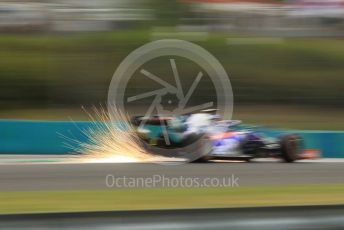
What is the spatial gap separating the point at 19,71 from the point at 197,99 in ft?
20.9

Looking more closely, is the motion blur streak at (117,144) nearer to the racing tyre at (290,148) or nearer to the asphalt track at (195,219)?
the racing tyre at (290,148)

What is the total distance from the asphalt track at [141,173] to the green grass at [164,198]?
0.57m

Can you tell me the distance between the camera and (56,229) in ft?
14.8

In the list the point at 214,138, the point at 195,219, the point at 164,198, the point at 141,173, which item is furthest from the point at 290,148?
the point at 195,219

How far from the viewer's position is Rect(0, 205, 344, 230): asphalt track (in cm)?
451

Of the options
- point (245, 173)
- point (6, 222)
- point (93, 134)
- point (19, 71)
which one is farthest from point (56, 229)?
point (19, 71)

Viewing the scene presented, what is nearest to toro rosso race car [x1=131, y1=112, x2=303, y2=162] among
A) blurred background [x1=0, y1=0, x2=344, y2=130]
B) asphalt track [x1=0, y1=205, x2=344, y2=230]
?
asphalt track [x1=0, y1=205, x2=344, y2=230]

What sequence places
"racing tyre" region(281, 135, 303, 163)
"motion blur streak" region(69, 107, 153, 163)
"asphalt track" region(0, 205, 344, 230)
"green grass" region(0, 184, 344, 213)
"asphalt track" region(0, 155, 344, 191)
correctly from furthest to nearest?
"racing tyre" region(281, 135, 303, 163) < "motion blur streak" region(69, 107, 153, 163) < "asphalt track" region(0, 155, 344, 191) < "green grass" region(0, 184, 344, 213) < "asphalt track" region(0, 205, 344, 230)

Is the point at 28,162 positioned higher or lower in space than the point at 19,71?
lower

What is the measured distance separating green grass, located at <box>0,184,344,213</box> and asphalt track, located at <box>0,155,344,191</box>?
57cm

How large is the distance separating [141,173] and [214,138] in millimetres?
1973

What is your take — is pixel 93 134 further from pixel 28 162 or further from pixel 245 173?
pixel 245 173

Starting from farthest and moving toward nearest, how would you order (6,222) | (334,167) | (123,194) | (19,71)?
(19,71) → (334,167) → (123,194) → (6,222)

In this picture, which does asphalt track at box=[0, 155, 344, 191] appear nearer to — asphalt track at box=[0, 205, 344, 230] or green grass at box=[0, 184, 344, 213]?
green grass at box=[0, 184, 344, 213]
